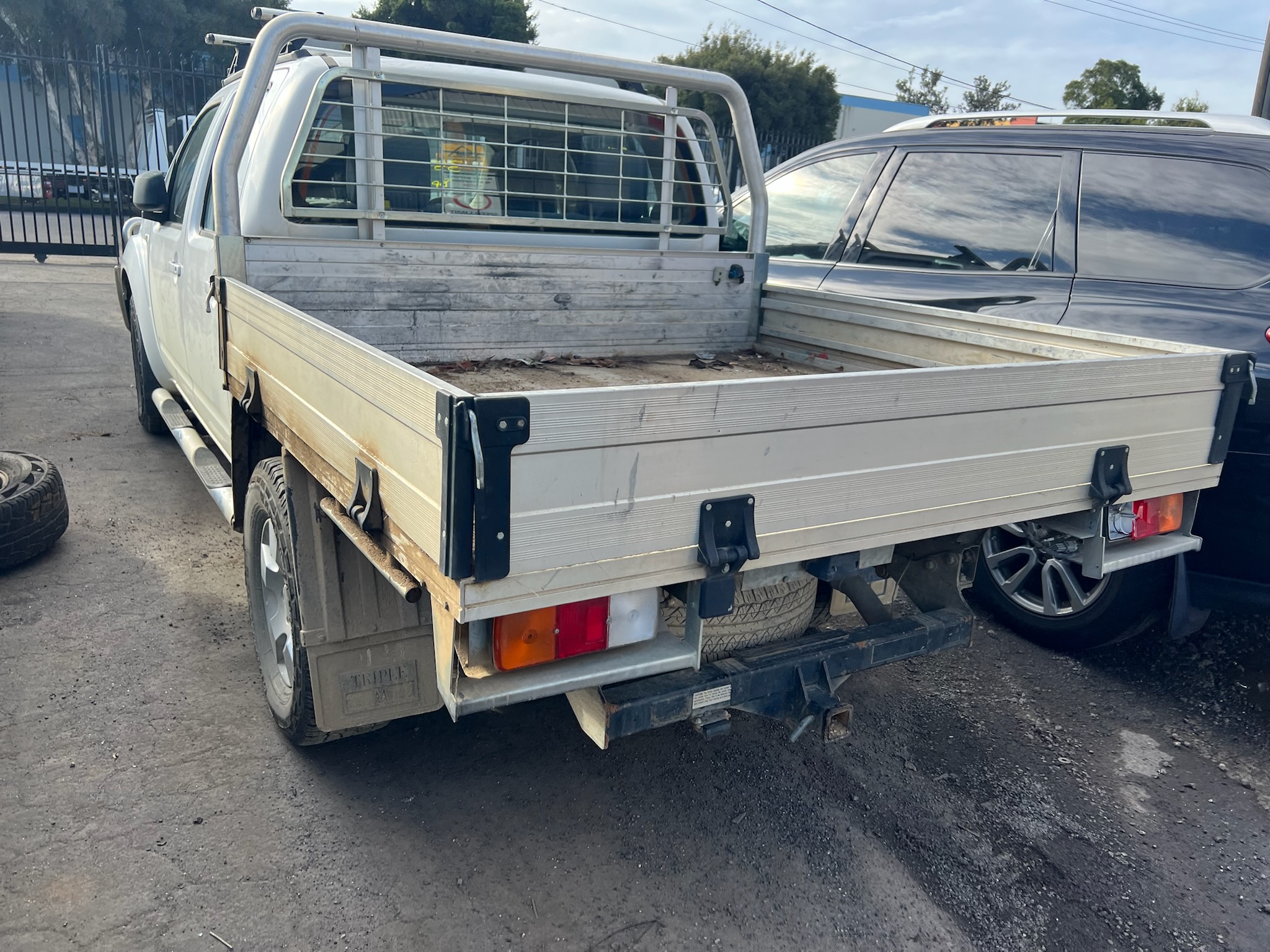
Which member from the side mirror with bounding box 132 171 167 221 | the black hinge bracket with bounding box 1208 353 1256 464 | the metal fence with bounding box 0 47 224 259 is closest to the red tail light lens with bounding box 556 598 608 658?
the black hinge bracket with bounding box 1208 353 1256 464

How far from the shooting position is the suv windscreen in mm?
5055

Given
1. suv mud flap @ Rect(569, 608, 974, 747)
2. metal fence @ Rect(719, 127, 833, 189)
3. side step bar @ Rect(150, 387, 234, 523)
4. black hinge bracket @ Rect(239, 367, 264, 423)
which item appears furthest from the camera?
metal fence @ Rect(719, 127, 833, 189)

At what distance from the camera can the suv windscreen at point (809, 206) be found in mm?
5055

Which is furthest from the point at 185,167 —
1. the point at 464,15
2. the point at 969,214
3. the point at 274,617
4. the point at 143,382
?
the point at 464,15

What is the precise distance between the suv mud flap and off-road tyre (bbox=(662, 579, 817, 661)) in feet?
0.11

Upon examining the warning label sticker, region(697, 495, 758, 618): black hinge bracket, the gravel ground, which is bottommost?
the gravel ground

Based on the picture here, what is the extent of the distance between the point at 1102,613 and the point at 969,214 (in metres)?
1.96

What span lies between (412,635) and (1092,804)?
227cm

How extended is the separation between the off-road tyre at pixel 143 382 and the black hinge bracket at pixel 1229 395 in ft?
18.6

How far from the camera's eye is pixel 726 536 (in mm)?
1911

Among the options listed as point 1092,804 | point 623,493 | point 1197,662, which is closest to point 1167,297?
point 1197,662

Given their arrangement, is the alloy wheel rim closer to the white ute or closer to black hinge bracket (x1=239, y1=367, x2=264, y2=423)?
the white ute

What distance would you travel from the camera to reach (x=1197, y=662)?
13.0 ft

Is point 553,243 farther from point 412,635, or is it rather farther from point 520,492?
point 520,492
